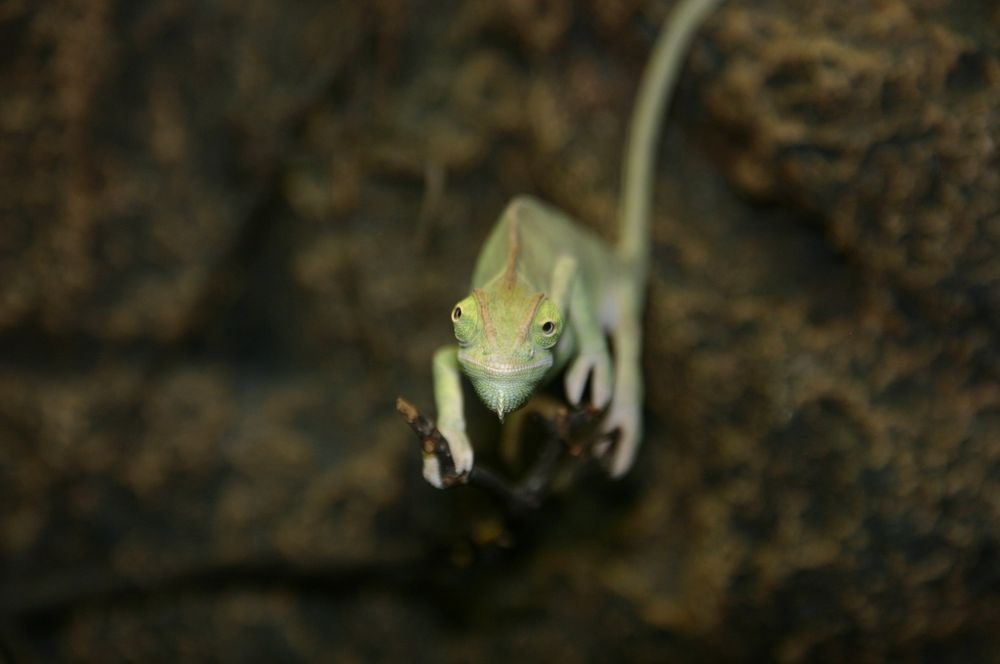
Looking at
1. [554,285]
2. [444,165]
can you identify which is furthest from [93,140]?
[554,285]

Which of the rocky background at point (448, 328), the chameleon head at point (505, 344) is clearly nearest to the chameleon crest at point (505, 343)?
the chameleon head at point (505, 344)

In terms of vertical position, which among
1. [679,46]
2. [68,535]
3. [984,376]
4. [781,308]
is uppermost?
[679,46]

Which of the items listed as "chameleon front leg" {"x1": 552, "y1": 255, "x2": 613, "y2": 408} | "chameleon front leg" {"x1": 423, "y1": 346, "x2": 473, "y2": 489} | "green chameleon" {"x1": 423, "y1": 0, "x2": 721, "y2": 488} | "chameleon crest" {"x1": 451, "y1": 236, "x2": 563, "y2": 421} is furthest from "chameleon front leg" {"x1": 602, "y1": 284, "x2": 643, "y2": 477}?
"chameleon crest" {"x1": 451, "y1": 236, "x2": 563, "y2": 421}

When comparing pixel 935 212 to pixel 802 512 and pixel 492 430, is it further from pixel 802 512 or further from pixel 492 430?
pixel 492 430

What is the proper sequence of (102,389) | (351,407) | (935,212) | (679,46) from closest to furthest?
(935,212)
(679,46)
(102,389)
(351,407)

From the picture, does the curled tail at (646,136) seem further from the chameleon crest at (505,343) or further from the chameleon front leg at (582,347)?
the chameleon crest at (505,343)

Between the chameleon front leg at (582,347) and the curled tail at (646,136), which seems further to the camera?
the curled tail at (646,136)

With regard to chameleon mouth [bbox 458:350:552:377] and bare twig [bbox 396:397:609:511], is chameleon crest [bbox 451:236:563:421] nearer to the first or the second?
chameleon mouth [bbox 458:350:552:377]
